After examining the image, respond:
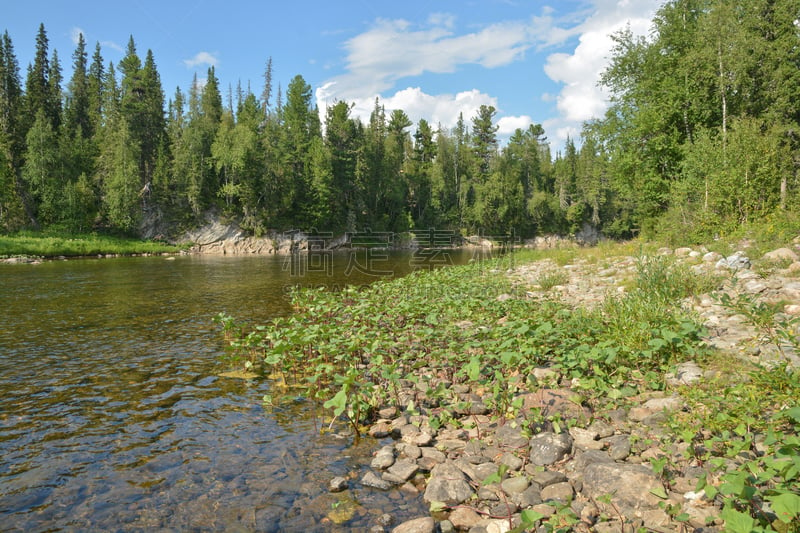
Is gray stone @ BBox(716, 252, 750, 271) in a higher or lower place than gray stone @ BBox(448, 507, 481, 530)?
higher

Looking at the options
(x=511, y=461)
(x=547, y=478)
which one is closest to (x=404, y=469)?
(x=511, y=461)

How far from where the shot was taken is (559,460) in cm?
516

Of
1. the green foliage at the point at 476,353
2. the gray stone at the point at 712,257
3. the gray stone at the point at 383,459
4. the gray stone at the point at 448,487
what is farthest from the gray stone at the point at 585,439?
the gray stone at the point at 712,257

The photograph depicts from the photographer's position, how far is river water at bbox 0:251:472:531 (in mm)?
4863

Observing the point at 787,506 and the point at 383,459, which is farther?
the point at 383,459

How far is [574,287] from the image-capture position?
46.5 ft

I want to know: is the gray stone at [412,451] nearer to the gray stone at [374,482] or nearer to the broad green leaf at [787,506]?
the gray stone at [374,482]

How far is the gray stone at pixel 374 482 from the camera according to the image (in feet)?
17.3

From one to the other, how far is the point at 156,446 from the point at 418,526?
14.2ft

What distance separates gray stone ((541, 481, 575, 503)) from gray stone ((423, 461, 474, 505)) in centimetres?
79

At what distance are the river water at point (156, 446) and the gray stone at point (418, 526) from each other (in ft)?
0.89

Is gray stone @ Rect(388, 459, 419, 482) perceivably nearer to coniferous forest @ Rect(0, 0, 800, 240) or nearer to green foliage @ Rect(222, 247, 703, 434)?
green foliage @ Rect(222, 247, 703, 434)

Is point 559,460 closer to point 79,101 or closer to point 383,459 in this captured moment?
point 383,459

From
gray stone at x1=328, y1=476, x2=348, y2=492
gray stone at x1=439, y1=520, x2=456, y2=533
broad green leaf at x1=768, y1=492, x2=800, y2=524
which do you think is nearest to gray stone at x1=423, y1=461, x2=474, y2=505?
gray stone at x1=439, y1=520, x2=456, y2=533
